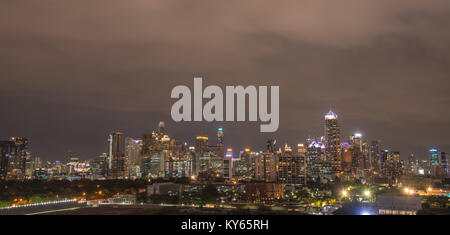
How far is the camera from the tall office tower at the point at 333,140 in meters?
88.8

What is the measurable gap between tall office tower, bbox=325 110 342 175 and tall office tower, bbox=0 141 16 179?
233 feet

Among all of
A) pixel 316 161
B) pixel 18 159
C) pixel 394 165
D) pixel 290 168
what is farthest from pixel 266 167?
pixel 18 159

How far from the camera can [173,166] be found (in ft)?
281

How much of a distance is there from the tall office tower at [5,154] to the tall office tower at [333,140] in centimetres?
7112

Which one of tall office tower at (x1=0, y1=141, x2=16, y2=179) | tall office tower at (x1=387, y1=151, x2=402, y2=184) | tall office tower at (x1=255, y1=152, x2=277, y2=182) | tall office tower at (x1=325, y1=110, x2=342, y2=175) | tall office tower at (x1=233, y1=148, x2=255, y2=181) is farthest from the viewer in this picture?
tall office tower at (x1=325, y1=110, x2=342, y2=175)

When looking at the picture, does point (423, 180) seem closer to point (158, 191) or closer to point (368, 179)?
point (368, 179)

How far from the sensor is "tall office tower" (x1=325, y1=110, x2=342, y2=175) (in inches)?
3497

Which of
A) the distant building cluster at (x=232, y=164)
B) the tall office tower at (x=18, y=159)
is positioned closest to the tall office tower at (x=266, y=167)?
the distant building cluster at (x=232, y=164)

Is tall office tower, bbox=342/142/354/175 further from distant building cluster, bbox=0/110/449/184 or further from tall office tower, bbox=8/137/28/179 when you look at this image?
tall office tower, bbox=8/137/28/179

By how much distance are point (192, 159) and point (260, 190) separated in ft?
165

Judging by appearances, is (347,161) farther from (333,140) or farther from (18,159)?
(18,159)

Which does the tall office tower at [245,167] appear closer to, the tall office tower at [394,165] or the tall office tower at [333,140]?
the tall office tower at [333,140]

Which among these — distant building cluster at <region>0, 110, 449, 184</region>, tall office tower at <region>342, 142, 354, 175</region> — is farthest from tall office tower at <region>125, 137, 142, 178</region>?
tall office tower at <region>342, 142, 354, 175</region>
